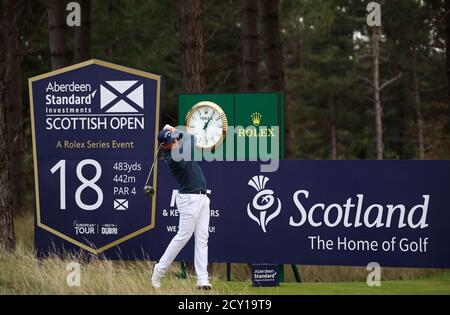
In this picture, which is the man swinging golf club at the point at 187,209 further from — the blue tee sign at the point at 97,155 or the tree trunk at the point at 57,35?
the tree trunk at the point at 57,35

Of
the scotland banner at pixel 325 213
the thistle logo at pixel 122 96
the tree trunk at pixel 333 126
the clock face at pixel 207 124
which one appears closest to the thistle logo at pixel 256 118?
the clock face at pixel 207 124

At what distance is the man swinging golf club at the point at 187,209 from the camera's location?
1120 cm

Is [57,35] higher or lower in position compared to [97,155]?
higher

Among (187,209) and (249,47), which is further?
(249,47)

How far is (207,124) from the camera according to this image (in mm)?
15586

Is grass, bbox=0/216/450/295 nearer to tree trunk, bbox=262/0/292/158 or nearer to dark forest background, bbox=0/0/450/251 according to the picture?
dark forest background, bbox=0/0/450/251

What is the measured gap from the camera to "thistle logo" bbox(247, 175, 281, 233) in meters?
13.5

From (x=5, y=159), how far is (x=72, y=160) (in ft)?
8.18

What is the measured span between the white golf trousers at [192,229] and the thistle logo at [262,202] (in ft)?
7.45

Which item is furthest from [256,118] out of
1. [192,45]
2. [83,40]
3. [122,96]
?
[83,40]

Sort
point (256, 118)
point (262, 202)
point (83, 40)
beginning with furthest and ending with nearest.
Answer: point (83, 40) → point (256, 118) → point (262, 202)

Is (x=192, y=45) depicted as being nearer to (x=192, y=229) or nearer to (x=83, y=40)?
(x=83, y=40)

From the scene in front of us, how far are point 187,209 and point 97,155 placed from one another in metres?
3.14

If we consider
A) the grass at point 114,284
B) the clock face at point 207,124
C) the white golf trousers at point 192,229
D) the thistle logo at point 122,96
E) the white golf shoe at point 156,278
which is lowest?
the grass at point 114,284
